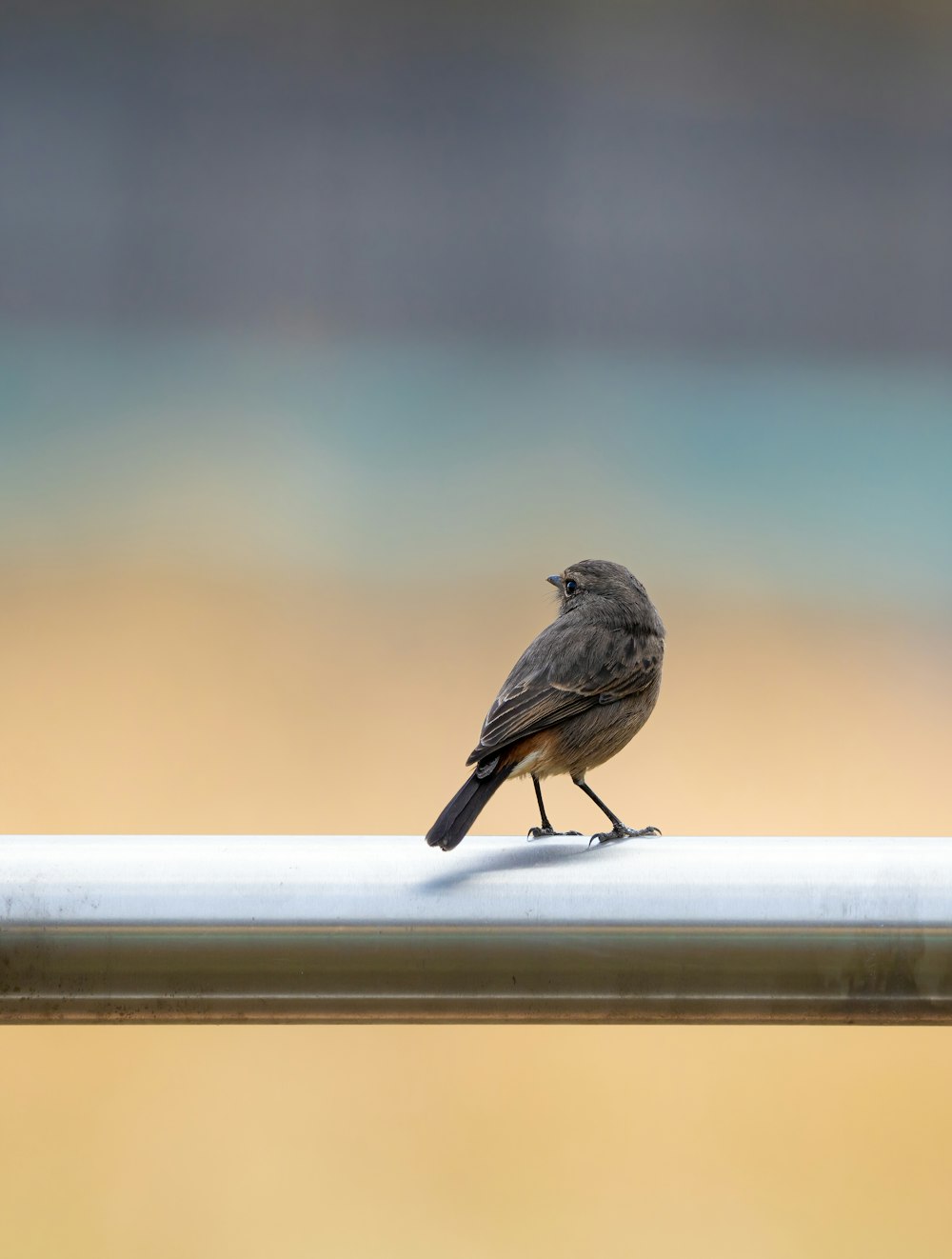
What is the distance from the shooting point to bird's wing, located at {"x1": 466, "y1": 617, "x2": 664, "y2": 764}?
7.07 ft

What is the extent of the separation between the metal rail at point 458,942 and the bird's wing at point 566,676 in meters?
1.10

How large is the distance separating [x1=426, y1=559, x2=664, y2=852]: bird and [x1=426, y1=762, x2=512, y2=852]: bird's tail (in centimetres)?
4

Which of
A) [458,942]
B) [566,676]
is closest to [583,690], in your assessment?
[566,676]

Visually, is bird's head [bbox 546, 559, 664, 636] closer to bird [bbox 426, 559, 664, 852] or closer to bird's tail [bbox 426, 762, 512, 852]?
bird [bbox 426, 559, 664, 852]

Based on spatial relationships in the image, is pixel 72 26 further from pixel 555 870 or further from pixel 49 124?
pixel 555 870

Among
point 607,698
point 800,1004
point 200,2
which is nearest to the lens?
point 800,1004

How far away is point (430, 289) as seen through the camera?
9375 millimetres

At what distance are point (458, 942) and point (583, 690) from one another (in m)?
1.43

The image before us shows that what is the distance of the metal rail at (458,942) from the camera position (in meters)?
0.89

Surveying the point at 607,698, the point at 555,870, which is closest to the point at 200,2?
the point at 607,698

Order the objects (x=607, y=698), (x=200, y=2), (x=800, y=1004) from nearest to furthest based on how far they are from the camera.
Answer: (x=800, y=1004) < (x=607, y=698) < (x=200, y=2)

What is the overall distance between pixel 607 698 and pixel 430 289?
7507mm

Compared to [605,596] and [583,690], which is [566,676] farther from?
[605,596]

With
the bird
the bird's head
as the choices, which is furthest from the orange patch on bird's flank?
the bird's head
